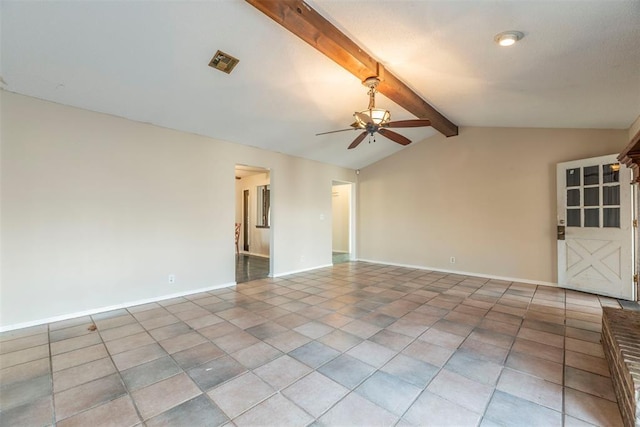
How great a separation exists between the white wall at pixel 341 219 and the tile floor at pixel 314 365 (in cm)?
534

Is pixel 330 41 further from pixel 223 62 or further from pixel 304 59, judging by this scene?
pixel 223 62

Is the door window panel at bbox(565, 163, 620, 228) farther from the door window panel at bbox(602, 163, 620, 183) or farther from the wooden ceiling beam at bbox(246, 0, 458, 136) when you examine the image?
the wooden ceiling beam at bbox(246, 0, 458, 136)

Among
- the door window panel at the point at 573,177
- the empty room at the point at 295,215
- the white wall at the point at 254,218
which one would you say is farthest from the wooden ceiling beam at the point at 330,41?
the white wall at the point at 254,218

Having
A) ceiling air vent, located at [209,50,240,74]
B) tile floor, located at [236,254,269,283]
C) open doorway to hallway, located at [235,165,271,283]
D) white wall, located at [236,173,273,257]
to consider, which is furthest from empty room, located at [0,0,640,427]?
white wall, located at [236,173,273,257]

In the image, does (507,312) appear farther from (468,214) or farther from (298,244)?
(298,244)

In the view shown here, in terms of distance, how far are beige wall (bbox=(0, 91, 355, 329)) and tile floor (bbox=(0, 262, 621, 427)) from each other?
15.9 inches

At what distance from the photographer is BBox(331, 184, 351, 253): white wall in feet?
29.9

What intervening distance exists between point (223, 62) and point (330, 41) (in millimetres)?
1153

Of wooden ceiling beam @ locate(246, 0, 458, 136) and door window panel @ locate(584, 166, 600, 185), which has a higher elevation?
wooden ceiling beam @ locate(246, 0, 458, 136)

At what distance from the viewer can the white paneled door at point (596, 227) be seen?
3.96m

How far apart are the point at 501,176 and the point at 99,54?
20.4 feet

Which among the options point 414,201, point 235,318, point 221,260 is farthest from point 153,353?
point 414,201

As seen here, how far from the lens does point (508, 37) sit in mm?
2320

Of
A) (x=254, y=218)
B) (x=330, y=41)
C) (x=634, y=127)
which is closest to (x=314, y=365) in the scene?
(x=330, y=41)
